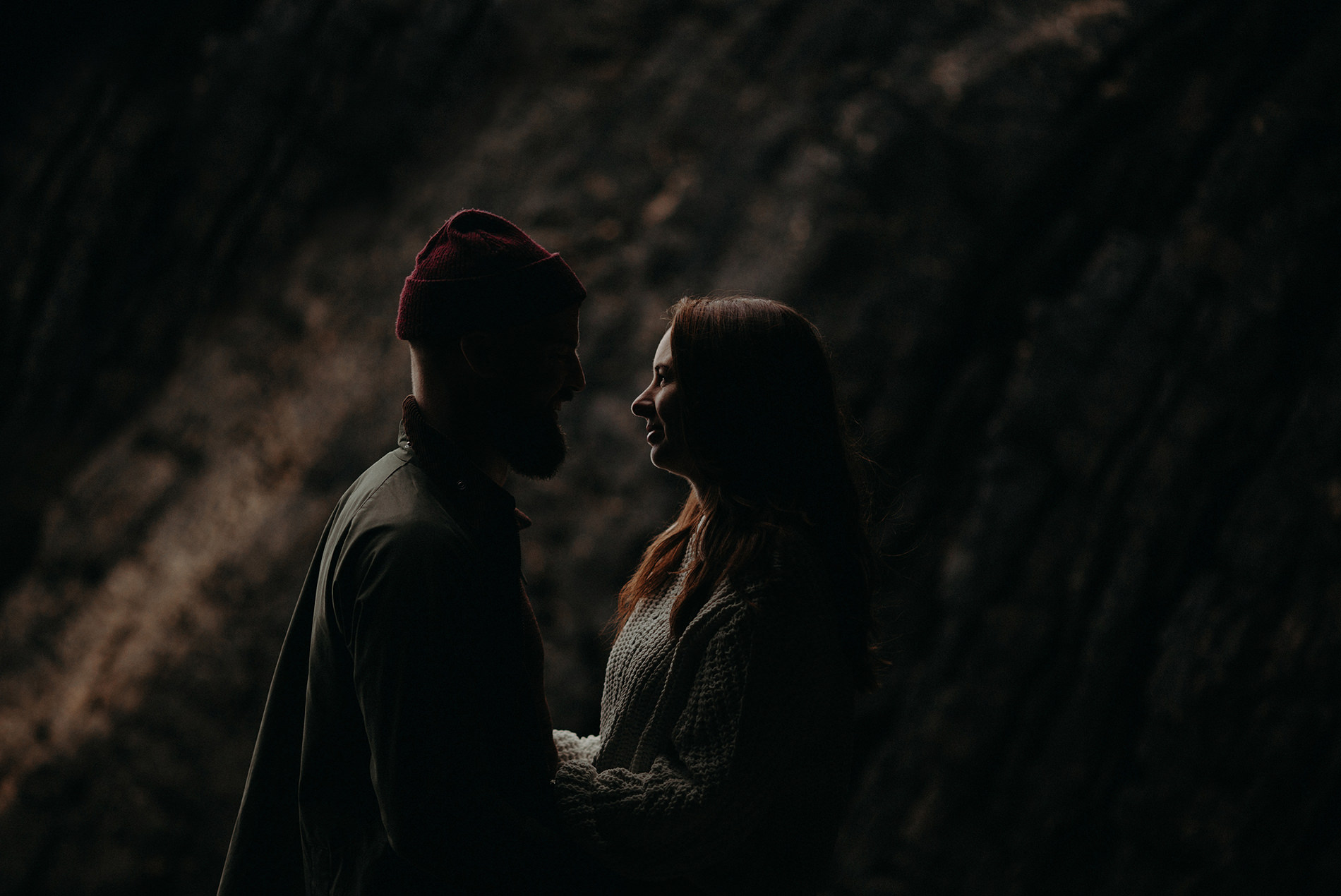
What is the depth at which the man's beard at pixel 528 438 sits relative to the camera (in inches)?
54.1

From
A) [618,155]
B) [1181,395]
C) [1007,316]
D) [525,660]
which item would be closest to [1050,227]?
[1007,316]

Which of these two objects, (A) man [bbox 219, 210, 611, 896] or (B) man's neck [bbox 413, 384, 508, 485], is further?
(B) man's neck [bbox 413, 384, 508, 485]

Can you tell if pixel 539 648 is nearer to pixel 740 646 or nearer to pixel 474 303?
pixel 740 646

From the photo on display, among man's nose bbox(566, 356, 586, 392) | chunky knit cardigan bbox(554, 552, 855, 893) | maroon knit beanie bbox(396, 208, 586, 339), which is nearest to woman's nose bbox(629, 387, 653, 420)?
man's nose bbox(566, 356, 586, 392)

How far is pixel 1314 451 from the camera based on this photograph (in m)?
3.32

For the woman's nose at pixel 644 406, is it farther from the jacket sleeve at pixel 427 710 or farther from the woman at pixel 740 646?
the jacket sleeve at pixel 427 710

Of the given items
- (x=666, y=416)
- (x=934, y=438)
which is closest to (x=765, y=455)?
(x=666, y=416)

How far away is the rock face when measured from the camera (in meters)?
3.23

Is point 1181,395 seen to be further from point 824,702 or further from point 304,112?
point 304,112

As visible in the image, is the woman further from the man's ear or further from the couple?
the man's ear

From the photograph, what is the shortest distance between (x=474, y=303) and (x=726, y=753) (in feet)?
2.63

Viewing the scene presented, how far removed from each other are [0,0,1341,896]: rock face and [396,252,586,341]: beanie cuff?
1923 mm

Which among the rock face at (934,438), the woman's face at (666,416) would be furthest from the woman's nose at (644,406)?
the rock face at (934,438)

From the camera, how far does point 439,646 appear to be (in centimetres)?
119
